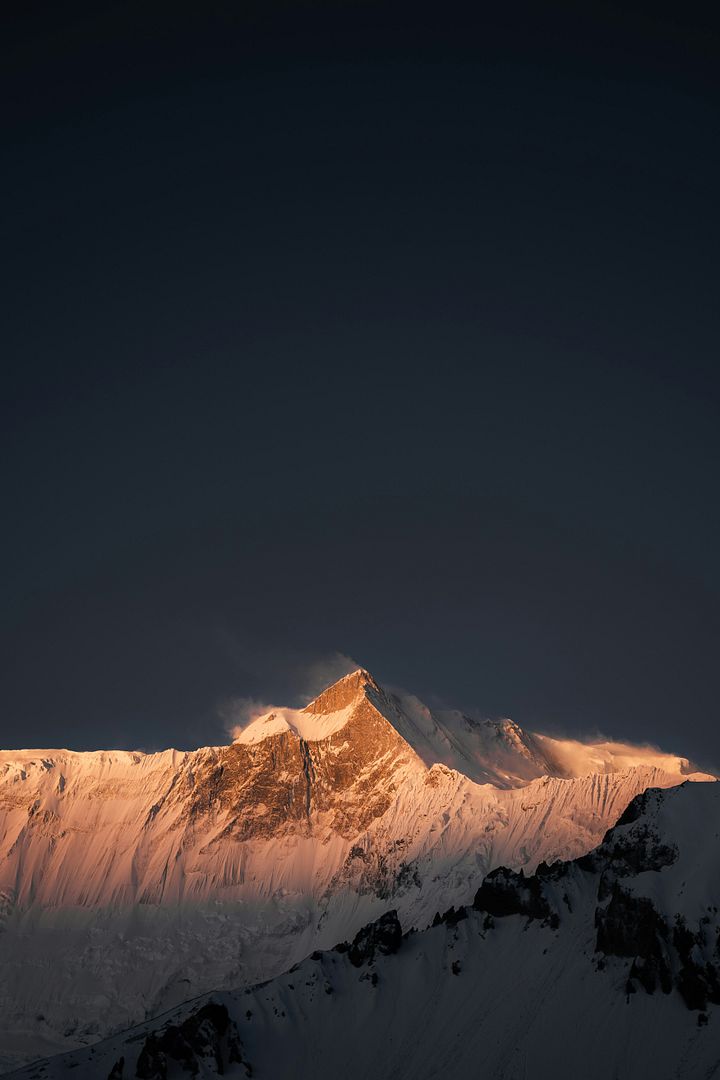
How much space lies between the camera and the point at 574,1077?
200 metres

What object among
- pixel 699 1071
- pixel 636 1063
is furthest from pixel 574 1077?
pixel 699 1071

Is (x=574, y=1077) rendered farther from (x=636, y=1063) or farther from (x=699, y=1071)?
(x=699, y=1071)

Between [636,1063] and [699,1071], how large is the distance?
1302 centimetres

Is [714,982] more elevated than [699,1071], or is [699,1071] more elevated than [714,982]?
[714,982]

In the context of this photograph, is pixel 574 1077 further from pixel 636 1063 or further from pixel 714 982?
pixel 714 982

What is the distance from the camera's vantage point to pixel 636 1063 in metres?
196

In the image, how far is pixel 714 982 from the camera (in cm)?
19962

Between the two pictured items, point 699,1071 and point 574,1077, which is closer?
point 699,1071

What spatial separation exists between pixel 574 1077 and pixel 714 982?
90.1 ft

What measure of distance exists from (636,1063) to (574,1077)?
1061 cm

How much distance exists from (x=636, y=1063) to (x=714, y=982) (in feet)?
59.5

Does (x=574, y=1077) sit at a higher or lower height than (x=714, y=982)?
lower

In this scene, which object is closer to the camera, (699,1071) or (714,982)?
(699,1071)
